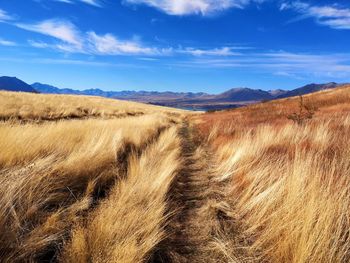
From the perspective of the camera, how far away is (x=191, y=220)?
436 cm

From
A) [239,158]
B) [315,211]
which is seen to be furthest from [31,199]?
[239,158]

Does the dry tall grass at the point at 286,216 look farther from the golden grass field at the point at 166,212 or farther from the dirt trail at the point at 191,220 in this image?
the dirt trail at the point at 191,220

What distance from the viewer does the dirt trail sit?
132 inches

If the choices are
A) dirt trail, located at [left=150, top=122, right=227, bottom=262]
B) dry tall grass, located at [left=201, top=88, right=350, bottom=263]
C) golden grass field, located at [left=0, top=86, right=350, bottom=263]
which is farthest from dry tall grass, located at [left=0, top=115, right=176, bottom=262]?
dry tall grass, located at [left=201, top=88, right=350, bottom=263]

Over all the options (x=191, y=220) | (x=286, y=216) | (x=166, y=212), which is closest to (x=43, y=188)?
(x=166, y=212)

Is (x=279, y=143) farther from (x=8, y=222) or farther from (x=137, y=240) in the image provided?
(x=8, y=222)

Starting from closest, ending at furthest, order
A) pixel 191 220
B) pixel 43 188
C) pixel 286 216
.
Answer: pixel 286 216 → pixel 43 188 → pixel 191 220

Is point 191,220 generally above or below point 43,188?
below

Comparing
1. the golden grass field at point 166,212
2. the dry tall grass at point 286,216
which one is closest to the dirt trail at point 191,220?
the golden grass field at point 166,212

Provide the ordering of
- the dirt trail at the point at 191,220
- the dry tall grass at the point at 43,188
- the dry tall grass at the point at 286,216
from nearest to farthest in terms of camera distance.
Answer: the dry tall grass at the point at 286,216, the dry tall grass at the point at 43,188, the dirt trail at the point at 191,220

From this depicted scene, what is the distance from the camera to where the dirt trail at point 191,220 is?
3.36 meters

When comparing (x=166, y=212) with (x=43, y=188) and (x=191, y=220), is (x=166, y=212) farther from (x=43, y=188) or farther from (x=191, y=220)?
(x=43, y=188)

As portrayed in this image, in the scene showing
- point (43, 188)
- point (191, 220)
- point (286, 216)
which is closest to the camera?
point (286, 216)

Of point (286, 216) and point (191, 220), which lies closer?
point (286, 216)
